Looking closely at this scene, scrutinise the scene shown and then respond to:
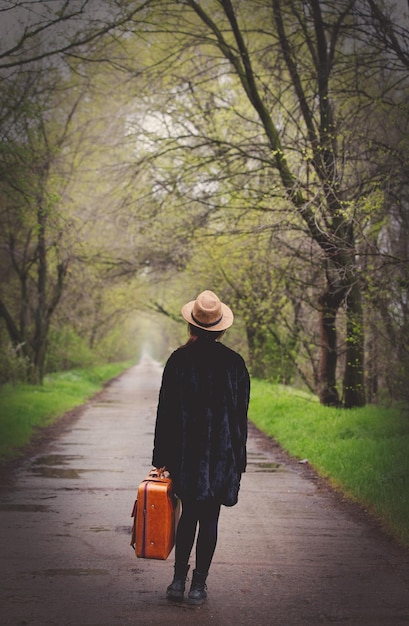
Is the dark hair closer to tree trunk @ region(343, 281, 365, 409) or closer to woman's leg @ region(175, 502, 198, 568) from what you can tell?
woman's leg @ region(175, 502, 198, 568)

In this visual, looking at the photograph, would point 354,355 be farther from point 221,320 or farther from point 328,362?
point 221,320

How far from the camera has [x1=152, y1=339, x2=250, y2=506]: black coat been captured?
15.3ft

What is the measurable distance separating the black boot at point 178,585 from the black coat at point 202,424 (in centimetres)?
51

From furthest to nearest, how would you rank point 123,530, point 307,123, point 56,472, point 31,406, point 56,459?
1. point 31,406
2. point 307,123
3. point 56,459
4. point 56,472
5. point 123,530

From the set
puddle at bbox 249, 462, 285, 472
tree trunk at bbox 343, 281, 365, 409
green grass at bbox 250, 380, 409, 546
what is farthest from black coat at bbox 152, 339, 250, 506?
tree trunk at bbox 343, 281, 365, 409

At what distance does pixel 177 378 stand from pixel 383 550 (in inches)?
103

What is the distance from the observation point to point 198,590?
4617 millimetres

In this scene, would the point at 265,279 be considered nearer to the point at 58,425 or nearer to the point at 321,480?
the point at 58,425

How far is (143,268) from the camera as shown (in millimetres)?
24547

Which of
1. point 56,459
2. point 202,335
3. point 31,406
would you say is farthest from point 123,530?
point 31,406

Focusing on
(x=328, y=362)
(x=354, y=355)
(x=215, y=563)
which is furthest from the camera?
(x=328, y=362)

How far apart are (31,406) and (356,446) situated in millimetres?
8804

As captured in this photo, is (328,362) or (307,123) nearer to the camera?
(307,123)

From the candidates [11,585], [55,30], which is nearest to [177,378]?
[11,585]
